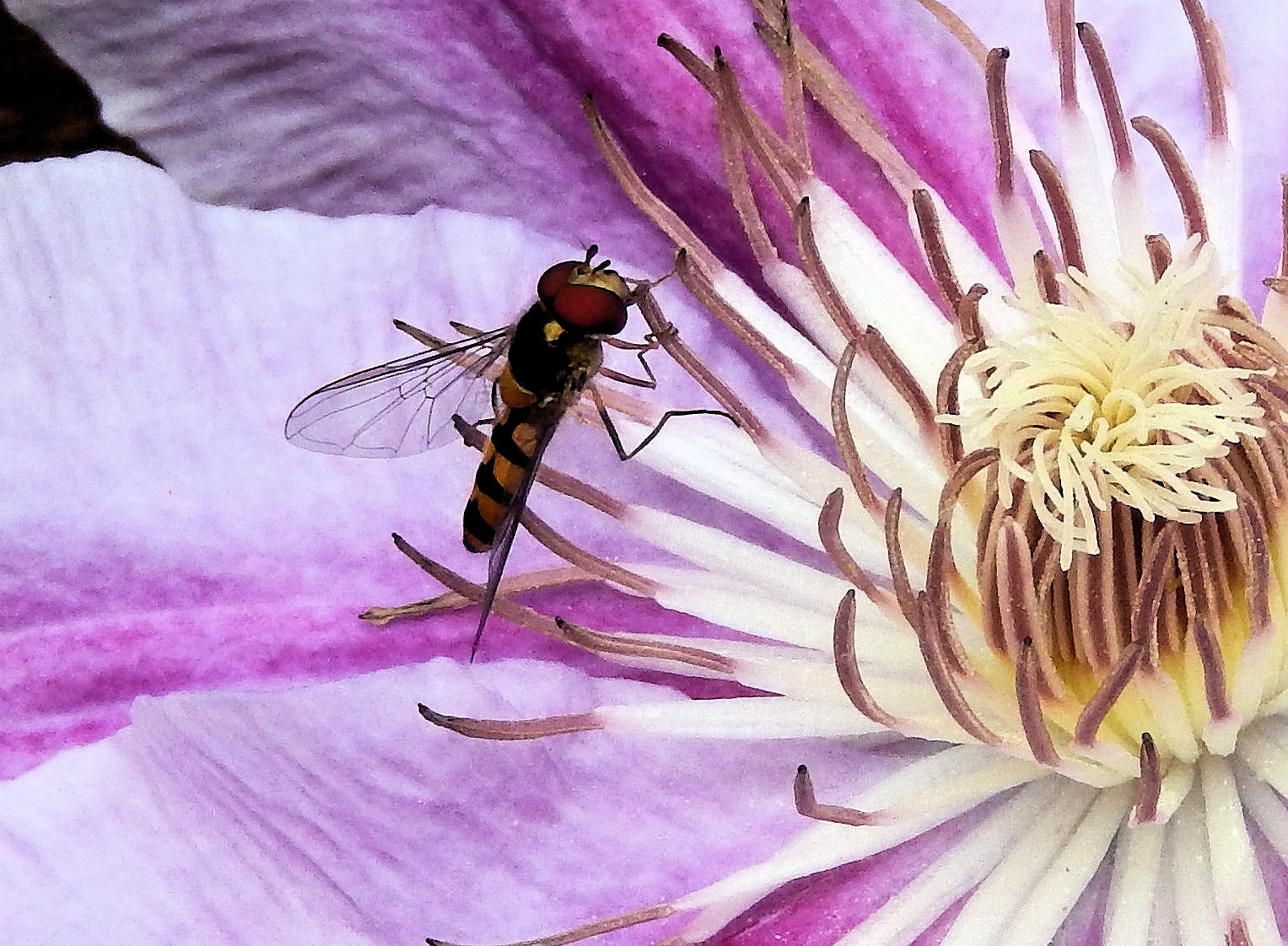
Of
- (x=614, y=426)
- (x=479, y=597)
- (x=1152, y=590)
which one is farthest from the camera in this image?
(x=614, y=426)

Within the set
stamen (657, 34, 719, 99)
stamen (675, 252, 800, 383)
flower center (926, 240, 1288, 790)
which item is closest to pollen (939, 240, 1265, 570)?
flower center (926, 240, 1288, 790)

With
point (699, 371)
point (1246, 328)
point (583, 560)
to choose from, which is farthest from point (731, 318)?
point (1246, 328)

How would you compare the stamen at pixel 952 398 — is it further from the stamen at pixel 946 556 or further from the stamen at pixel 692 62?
the stamen at pixel 692 62

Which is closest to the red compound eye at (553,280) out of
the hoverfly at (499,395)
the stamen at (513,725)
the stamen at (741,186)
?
the hoverfly at (499,395)

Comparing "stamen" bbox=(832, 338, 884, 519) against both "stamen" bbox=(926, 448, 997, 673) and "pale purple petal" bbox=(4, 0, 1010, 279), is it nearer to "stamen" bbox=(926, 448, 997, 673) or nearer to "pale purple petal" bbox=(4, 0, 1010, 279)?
"stamen" bbox=(926, 448, 997, 673)

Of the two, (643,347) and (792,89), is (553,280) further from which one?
(792,89)

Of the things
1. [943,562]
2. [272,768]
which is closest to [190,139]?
[272,768]
